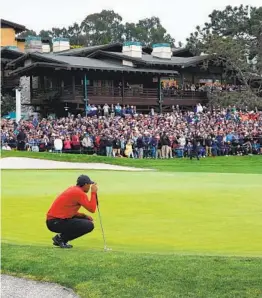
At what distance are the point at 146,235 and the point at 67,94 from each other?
4337 centimetres

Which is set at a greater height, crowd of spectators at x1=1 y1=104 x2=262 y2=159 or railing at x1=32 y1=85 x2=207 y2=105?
railing at x1=32 y1=85 x2=207 y2=105

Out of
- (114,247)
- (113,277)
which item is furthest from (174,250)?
(113,277)

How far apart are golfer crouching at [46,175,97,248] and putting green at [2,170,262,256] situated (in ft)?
1.34

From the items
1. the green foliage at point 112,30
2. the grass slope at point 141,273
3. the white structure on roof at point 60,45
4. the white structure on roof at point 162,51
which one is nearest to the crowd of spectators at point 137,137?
→ the white structure on roof at point 162,51

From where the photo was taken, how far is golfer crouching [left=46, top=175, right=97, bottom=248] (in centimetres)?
1141

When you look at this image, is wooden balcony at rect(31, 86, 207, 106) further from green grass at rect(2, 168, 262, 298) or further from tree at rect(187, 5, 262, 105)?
green grass at rect(2, 168, 262, 298)

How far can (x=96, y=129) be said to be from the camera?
4103 cm

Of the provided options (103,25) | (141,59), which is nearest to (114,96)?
(141,59)

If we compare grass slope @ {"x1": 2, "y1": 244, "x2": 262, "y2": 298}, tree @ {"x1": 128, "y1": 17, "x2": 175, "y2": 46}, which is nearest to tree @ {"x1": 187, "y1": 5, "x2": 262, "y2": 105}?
tree @ {"x1": 128, "y1": 17, "x2": 175, "y2": 46}

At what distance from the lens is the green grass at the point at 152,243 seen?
28.6 feet

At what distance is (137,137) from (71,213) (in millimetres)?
28039

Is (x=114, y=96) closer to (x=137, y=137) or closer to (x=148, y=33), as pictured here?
(x=137, y=137)

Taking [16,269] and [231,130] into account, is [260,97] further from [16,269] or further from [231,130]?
[16,269]

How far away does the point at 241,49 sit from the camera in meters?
60.4
